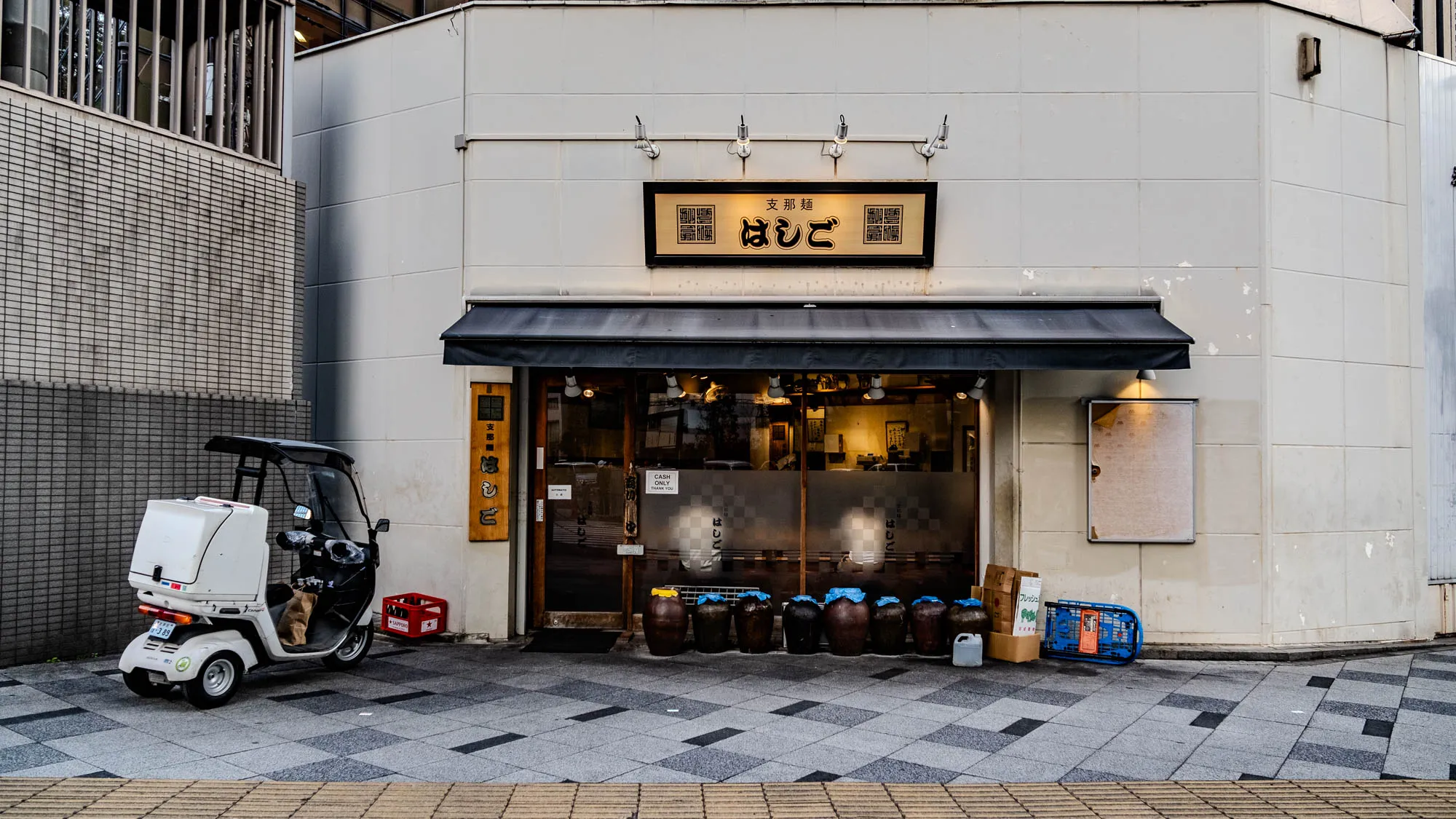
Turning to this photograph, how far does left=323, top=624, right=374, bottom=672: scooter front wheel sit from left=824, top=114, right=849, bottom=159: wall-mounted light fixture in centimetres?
720

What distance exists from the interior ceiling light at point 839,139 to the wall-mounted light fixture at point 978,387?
3.04m

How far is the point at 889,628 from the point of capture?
9672 mm

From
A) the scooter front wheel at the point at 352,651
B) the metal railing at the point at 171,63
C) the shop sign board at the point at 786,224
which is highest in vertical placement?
the metal railing at the point at 171,63

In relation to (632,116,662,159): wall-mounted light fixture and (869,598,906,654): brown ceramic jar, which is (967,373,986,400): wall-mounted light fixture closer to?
(869,598,906,654): brown ceramic jar

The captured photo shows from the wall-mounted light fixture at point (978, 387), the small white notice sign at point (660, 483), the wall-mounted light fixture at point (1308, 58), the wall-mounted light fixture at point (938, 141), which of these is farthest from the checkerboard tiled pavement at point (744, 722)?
the wall-mounted light fixture at point (1308, 58)

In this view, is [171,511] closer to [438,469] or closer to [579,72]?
[438,469]

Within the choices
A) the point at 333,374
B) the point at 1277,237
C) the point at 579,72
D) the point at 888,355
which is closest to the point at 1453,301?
the point at 1277,237

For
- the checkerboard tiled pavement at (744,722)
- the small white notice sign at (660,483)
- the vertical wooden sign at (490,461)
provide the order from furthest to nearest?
the small white notice sign at (660,483)
the vertical wooden sign at (490,461)
the checkerboard tiled pavement at (744,722)

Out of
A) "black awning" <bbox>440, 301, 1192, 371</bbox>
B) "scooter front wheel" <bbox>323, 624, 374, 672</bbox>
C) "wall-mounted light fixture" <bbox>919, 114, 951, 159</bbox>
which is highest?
"wall-mounted light fixture" <bbox>919, 114, 951, 159</bbox>

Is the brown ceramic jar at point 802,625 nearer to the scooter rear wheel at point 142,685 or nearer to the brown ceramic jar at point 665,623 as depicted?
the brown ceramic jar at point 665,623

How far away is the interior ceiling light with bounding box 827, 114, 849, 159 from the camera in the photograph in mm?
10070

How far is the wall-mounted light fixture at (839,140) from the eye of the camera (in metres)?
10.1

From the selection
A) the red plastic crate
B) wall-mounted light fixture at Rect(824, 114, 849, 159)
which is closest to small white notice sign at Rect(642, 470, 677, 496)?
the red plastic crate

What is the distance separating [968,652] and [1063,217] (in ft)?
16.5
